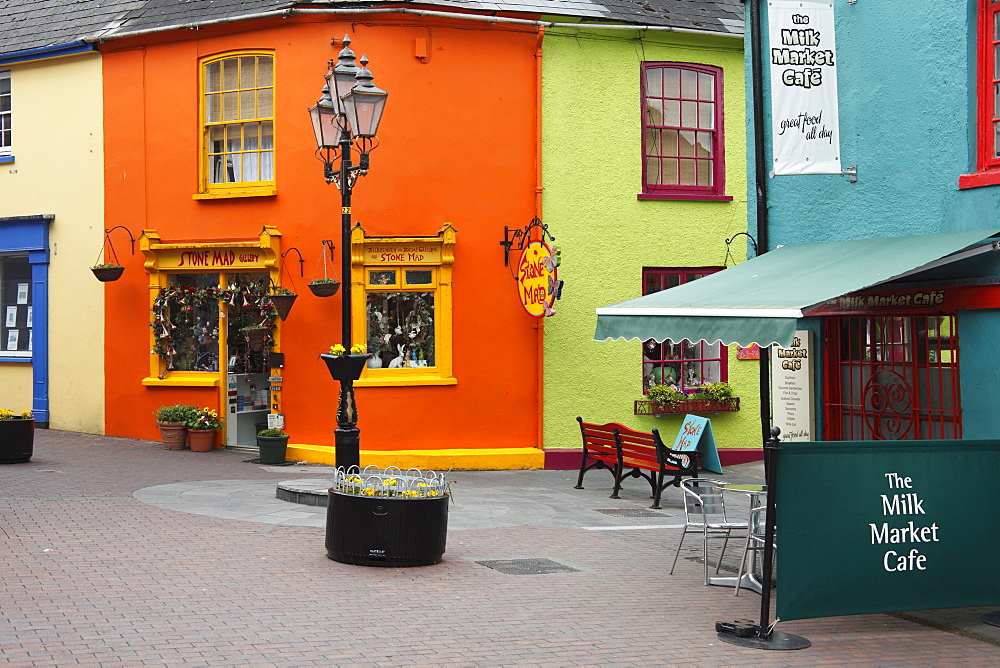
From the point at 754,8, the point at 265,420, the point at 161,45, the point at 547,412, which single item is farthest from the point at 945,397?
the point at 161,45

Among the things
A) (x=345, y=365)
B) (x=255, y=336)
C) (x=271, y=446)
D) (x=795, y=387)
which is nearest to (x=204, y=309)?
(x=255, y=336)

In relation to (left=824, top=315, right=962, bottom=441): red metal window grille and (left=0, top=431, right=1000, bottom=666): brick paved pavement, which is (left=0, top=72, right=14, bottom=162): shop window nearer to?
(left=0, top=431, right=1000, bottom=666): brick paved pavement

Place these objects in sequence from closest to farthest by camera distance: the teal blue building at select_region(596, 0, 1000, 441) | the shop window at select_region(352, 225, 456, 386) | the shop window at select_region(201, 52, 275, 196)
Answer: the teal blue building at select_region(596, 0, 1000, 441), the shop window at select_region(352, 225, 456, 386), the shop window at select_region(201, 52, 275, 196)

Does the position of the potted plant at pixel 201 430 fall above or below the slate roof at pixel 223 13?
below

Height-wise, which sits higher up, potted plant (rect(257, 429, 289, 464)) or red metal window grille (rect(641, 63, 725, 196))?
red metal window grille (rect(641, 63, 725, 196))

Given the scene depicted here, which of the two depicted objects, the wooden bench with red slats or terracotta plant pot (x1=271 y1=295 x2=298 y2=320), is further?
terracotta plant pot (x1=271 y1=295 x2=298 y2=320)

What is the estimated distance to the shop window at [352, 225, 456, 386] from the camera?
17.1m

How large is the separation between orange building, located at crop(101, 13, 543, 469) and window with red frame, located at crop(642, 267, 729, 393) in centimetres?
195

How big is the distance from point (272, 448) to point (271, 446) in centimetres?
4

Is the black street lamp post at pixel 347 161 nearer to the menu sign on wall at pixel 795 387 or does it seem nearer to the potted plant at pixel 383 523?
the potted plant at pixel 383 523

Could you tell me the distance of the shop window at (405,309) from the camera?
17.1 meters

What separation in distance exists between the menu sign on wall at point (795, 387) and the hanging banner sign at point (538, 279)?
4.40m

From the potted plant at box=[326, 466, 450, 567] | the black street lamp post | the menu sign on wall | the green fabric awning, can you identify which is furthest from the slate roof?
the potted plant at box=[326, 466, 450, 567]

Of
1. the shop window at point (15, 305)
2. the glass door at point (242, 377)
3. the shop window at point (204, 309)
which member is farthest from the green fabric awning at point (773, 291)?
the shop window at point (15, 305)
